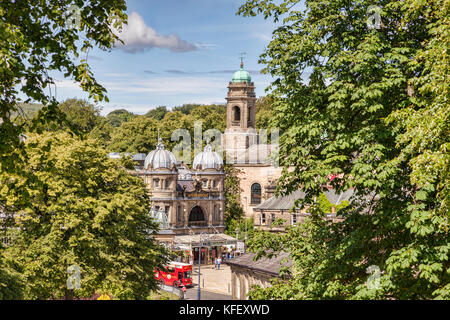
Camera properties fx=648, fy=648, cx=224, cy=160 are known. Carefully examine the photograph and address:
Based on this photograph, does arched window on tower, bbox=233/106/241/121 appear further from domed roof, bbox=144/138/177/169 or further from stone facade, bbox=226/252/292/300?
stone facade, bbox=226/252/292/300

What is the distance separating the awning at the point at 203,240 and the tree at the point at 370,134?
53.2 meters

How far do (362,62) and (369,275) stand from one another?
Result: 5.03 meters

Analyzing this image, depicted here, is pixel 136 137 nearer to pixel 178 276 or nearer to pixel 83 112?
pixel 83 112

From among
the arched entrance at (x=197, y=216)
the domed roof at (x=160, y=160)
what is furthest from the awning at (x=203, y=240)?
the domed roof at (x=160, y=160)

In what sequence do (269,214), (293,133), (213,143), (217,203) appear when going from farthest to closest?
(213,143), (217,203), (269,214), (293,133)

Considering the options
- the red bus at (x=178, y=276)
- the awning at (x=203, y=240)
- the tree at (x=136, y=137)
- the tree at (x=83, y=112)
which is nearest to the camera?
the red bus at (x=178, y=276)

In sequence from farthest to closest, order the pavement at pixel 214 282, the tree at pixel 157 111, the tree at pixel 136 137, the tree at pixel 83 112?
the tree at pixel 157 111 → the tree at pixel 83 112 → the tree at pixel 136 137 → the pavement at pixel 214 282

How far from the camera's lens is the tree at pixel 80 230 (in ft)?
95.1

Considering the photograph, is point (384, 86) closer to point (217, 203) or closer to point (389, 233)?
point (389, 233)

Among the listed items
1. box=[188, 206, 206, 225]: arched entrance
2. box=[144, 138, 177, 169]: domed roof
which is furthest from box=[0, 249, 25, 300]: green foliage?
box=[188, 206, 206, 225]: arched entrance

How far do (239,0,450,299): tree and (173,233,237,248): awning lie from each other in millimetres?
53172

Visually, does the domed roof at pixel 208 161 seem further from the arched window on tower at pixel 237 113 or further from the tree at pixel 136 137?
the tree at pixel 136 137
